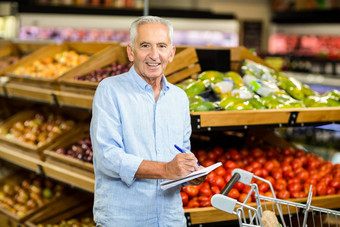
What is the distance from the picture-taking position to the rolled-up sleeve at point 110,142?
80.0 inches

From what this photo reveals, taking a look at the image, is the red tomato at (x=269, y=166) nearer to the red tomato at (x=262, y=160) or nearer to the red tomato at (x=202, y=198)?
the red tomato at (x=262, y=160)

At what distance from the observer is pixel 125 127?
6.96ft

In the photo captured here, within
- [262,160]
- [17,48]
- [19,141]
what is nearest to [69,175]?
[19,141]

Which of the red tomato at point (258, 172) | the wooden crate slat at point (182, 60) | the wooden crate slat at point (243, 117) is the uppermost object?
the wooden crate slat at point (182, 60)

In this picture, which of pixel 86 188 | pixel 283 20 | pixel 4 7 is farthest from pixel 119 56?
pixel 283 20

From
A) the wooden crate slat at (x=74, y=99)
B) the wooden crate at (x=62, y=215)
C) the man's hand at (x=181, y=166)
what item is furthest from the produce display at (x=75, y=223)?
the man's hand at (x=181, y=166)

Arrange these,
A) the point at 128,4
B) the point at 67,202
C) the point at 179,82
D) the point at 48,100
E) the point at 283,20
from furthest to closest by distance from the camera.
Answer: the point at 283,20 < the point at 128,4 < the point at 67,202 < the point at 48,100 < the point at 179,82

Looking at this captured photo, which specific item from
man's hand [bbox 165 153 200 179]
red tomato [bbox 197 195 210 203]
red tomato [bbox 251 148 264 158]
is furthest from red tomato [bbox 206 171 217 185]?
man's hand [bbox 165 153 200 179]

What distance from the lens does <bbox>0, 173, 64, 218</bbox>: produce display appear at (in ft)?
15.1

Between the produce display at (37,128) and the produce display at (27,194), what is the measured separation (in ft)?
1.55

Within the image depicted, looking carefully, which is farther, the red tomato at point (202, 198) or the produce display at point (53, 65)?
the produce display at point (53, 65)

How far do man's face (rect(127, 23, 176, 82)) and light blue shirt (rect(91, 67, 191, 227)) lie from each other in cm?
8

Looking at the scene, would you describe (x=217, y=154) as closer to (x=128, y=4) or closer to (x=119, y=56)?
(x=119, y=56)

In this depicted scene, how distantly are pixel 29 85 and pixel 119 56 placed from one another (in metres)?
0.95
